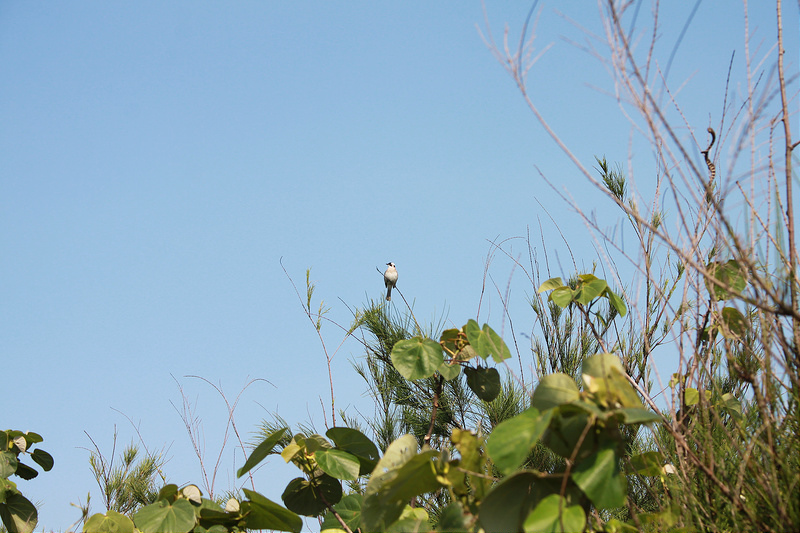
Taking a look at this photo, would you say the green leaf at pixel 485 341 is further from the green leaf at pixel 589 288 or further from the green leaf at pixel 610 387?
the green leaf at pixel 610 387

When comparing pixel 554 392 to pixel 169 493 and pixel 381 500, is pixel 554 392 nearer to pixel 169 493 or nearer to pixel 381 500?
pixel 381 500

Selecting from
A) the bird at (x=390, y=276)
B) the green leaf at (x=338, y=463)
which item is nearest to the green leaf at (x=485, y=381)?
the green leaf at (x=338, y=463)

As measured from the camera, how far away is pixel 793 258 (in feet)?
2.95

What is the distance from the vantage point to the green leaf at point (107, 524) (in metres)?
1.16

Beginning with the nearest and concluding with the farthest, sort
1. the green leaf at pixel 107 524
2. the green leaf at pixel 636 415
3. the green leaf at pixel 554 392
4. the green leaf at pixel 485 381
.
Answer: the green leaf at pixel 636 415
the green leaf at pixel 554 392
the green leaf at pixel 107 524
the green leaf at pixel 485 381

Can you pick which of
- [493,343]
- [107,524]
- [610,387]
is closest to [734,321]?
[493,343]

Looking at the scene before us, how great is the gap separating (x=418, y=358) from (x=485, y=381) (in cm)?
17

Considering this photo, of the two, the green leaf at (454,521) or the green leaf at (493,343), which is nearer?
the green leaf at (454,521)

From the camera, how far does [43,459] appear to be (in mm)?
1611

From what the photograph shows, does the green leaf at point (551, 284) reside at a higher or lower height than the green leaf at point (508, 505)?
higher

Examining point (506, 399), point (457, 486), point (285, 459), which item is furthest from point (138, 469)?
point (457, 486)

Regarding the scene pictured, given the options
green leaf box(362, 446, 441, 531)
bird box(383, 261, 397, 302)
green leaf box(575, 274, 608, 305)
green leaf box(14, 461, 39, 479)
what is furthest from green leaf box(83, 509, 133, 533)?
bird box(383, 261, 397, 302)

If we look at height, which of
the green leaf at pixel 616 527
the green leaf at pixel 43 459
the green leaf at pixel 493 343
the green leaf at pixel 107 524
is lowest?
the green leaf at pixel 107 524

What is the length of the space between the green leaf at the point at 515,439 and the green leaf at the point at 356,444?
49cm
